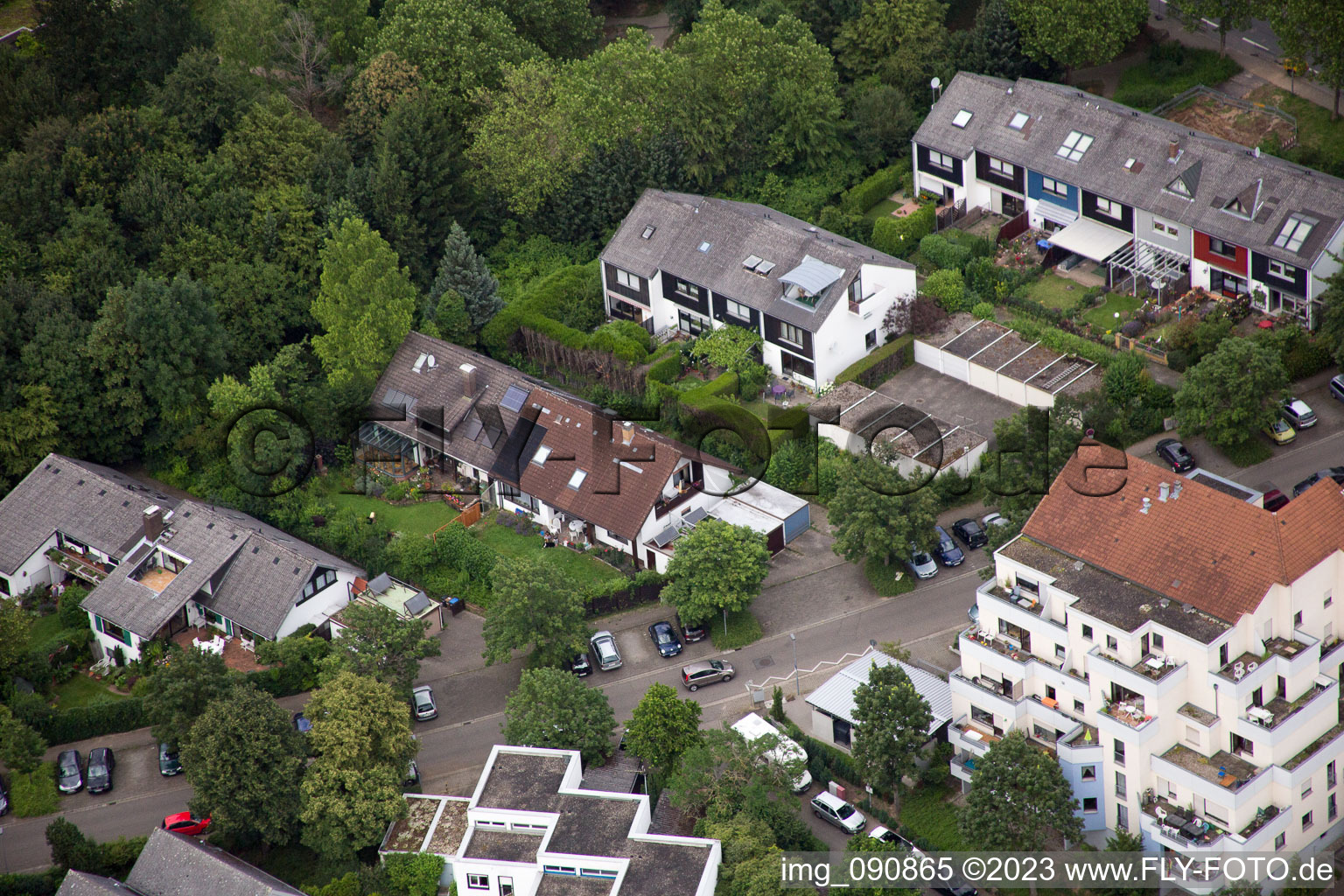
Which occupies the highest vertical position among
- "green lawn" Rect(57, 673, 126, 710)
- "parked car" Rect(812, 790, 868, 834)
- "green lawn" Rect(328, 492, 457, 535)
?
"green lawn" Rect(328, 492, 457, 535)

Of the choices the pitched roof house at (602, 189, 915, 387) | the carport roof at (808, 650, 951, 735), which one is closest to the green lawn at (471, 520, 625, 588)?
the carport roof at (808, 650, 951, 735)

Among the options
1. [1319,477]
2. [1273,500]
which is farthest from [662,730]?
[1319,477]

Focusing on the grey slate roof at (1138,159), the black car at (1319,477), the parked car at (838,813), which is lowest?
the parked car at (838,813)

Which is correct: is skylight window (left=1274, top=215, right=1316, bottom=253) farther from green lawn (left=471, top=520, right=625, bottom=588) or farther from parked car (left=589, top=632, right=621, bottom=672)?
parked car (left=589, top=632, right=621, bottom=672)

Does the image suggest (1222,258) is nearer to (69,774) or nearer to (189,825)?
(189,825)

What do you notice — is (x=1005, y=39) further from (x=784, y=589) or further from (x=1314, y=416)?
(x=784, y=589)

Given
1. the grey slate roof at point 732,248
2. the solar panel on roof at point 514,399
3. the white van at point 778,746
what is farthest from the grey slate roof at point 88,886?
the grey slate roof at point 732,248

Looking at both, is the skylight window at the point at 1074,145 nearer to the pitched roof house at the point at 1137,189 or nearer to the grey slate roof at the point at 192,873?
the pitched roof house at the point at 1137,189
